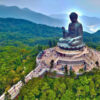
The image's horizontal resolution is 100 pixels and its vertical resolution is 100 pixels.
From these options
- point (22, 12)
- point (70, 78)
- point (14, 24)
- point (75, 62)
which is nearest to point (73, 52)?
point (75, 62)

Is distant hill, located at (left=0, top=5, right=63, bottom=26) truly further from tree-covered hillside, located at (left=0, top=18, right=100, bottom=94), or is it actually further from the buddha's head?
the buddha's head

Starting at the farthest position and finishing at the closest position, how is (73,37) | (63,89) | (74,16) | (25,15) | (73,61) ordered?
(25,15)
(73,37)
(74,16)
(73,61)
(63,89)

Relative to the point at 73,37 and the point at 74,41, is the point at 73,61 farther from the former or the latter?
the point at 73,37

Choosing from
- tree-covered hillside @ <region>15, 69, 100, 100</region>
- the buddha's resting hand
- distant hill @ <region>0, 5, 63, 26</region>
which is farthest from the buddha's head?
distant hill @ <region>0, 5, 63, 26</region>

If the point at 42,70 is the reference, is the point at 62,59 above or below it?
above

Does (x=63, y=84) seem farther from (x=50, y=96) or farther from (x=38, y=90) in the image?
(x=38, y=90)

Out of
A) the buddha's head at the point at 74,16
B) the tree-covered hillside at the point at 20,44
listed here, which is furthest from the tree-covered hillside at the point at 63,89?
the buddha's head at the point at 74,16

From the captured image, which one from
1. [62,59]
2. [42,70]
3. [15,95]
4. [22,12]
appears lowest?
[15,95]

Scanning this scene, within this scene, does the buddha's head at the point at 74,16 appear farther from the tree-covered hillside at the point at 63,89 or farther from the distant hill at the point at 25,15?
the distant hill at the point at 25,15

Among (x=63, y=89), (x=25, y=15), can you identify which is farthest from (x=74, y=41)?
(x=25, y=15)
